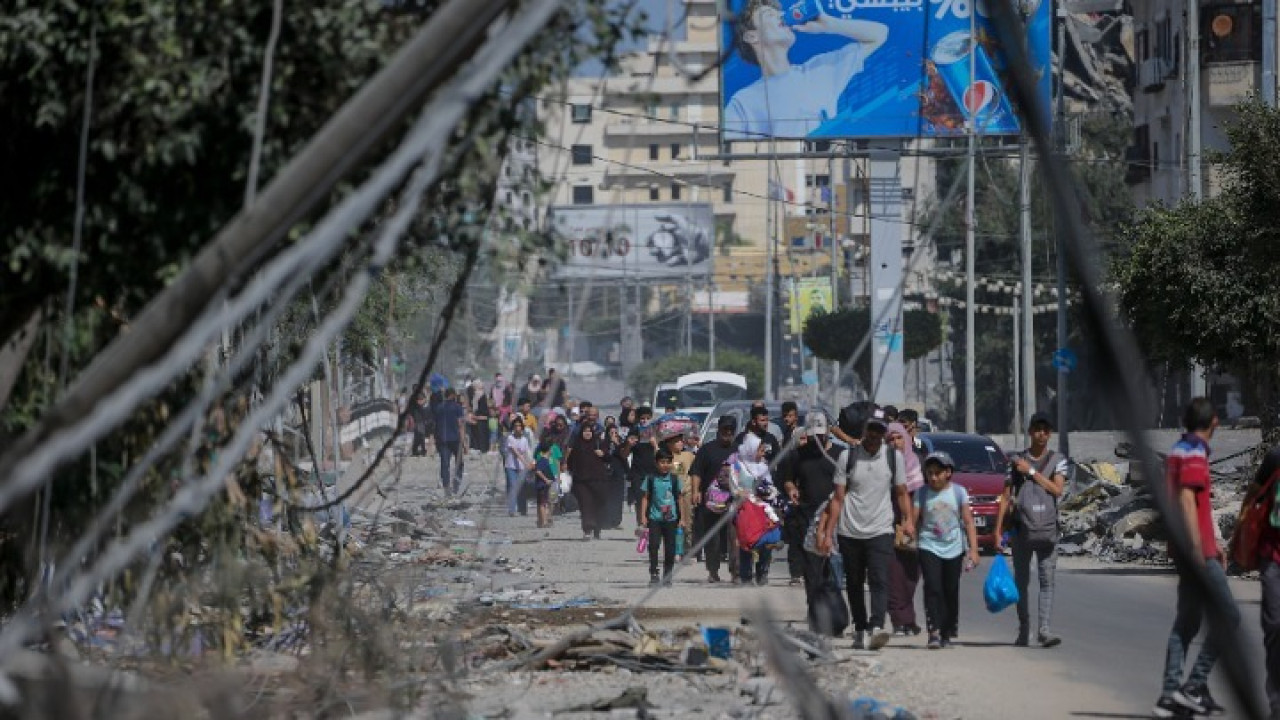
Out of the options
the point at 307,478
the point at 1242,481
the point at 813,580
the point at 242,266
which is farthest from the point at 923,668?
the point at 1242,481

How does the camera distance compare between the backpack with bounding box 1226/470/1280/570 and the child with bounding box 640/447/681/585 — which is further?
the child with bounding box 640/447/681/585

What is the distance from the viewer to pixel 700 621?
14.8 m

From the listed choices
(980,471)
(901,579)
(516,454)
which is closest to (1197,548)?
(901,579)

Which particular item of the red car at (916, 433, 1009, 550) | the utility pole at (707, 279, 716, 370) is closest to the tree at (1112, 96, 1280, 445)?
the red car at (916, 433, 1009, 550)

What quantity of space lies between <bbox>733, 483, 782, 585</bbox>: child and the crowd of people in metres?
0.02

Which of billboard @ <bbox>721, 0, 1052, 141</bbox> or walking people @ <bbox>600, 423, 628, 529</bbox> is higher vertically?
billboard @ <bbox>721, 0, 1052, 141</bbox>

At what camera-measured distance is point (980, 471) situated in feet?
76.8

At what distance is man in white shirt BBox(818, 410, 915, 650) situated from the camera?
44.6ft

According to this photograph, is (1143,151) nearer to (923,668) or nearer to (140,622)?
(923,668)

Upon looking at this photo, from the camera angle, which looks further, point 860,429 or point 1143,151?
point 1143,151

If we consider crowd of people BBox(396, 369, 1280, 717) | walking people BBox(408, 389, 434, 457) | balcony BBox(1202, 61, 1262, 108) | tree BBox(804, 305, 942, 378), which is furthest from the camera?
balcony BBox(1202, 61, 1262, 108)

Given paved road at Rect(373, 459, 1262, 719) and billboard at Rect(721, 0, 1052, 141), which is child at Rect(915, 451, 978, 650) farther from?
billboard at Rect(721, 0, 1052, 141)

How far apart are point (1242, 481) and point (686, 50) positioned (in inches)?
786

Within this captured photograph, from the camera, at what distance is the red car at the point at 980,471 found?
2252 centimetres
